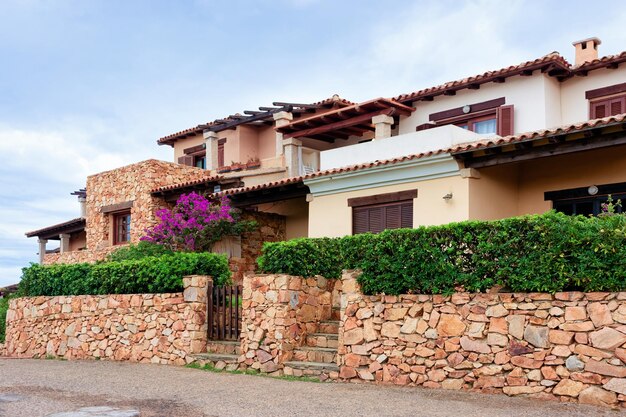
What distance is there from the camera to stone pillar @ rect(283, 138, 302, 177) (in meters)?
23.1

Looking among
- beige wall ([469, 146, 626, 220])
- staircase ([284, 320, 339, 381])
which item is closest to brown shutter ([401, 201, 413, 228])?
beige wall ([469, 146, 626, 220])

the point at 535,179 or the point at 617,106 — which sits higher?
the point at 617,106

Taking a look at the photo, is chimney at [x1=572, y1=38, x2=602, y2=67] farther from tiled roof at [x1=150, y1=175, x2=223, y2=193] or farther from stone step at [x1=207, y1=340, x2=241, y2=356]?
A: stone step at [x1=207, y1=340, x2=241, y2=356]

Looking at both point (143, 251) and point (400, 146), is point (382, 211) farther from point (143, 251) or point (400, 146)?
point (143, 251)

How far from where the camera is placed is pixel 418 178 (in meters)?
17.0

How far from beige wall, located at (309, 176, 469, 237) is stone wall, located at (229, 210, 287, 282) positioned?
408 centimetres

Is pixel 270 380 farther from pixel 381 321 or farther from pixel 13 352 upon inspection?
pixel 13 352

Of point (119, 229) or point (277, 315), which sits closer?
point (277, 315)

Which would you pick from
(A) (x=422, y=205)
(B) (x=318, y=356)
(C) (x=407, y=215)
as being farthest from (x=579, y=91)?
(B) (x=318, y=356)

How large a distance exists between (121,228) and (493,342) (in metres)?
18.9

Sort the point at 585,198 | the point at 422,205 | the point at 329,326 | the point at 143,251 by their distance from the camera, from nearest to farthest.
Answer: the point at 329,326, the point at 585,198, the point at 422,205, the point at 143,251

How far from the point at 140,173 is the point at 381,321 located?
1520 centimetres

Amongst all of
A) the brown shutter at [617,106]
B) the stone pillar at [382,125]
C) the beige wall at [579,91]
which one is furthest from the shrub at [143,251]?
the brown shutter at [617,106]

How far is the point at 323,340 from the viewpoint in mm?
14117
